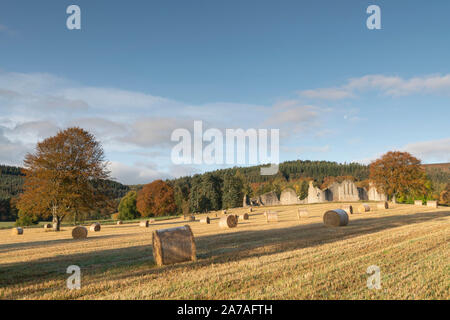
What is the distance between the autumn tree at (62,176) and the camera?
32156mm

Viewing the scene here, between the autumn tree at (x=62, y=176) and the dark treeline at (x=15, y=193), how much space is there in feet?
3.68

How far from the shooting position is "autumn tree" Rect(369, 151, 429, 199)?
51969 mm

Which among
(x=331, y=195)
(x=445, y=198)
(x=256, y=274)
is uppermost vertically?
(x=256, y=274)

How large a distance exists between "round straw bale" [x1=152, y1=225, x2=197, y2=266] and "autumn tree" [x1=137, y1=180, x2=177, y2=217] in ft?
242

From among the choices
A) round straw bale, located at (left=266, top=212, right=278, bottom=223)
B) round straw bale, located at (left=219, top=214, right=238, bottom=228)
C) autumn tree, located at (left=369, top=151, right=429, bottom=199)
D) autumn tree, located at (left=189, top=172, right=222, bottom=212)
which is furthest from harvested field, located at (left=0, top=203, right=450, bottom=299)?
autumn tree, located at (left=189, top=172, right=222, bottom=212)

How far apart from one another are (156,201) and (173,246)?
7445 centimetres

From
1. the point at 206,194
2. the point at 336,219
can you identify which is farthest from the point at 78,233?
the point at 206,194

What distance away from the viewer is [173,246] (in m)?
10.3

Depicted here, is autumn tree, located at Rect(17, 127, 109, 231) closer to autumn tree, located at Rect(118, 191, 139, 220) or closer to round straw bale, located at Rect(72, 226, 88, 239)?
round straw bale, located at Rect(72, 226, 88, 239)

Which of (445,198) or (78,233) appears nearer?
(78,233)

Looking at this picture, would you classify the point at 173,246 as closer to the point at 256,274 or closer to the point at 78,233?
the point at 256,274
